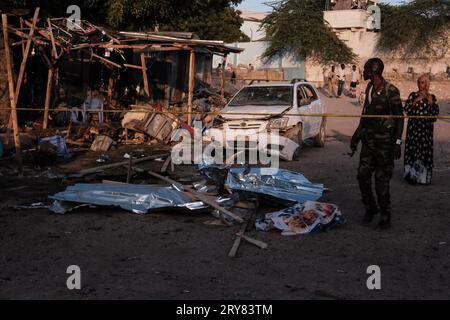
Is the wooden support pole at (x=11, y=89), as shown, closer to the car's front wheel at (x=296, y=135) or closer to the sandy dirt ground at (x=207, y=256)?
the sandy dirt ground at (x=207, y=256)

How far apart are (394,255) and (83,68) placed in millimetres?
14675

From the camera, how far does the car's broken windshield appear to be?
39.4 ft

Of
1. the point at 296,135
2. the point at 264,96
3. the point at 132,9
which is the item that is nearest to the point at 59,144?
the point at 264,96

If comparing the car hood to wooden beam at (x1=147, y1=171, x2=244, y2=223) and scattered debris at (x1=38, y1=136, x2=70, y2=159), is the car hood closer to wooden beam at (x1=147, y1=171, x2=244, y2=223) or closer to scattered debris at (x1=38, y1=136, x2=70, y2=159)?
scattered debris at (x1=38, y1=136, x2=70, y2=159)

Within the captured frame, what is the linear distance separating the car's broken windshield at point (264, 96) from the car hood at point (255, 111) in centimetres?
31

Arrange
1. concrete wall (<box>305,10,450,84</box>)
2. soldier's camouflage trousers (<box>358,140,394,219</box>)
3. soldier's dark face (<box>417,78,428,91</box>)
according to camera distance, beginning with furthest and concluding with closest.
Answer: concrete wall (<box>305,10,450,84</box>)
soldier's dark face (<box>417,78,428,91</box>)
soldier's camouflage trousers (<box>358,140,394,219</box>)

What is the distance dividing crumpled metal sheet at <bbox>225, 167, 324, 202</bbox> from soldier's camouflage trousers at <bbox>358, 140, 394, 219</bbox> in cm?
100

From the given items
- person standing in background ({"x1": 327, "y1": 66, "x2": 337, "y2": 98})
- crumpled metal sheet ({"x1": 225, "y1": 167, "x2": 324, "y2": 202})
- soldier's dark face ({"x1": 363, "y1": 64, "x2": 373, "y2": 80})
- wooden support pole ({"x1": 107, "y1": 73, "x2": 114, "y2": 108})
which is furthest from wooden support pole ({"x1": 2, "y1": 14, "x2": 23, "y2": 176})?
person standing in background ({"x1": 327, "y1": 66, "x2": 337, "y2": 98})

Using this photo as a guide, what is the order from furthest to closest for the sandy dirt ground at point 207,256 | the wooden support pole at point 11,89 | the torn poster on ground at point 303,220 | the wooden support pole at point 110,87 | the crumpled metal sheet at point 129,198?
the wooden support pole at point 110,87 < the wooden support pole at point 11,89 < the crumpled metal sheet at point 129,198 < the torn poster on ground at point 303,220 < the sandy dirt ground at point 207,256

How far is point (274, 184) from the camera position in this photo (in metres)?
7.44

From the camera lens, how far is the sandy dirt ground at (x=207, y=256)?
14.5 feet

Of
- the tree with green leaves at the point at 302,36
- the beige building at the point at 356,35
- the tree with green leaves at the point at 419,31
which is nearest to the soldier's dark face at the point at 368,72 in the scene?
the tree with green leaves at the point at 419,31
